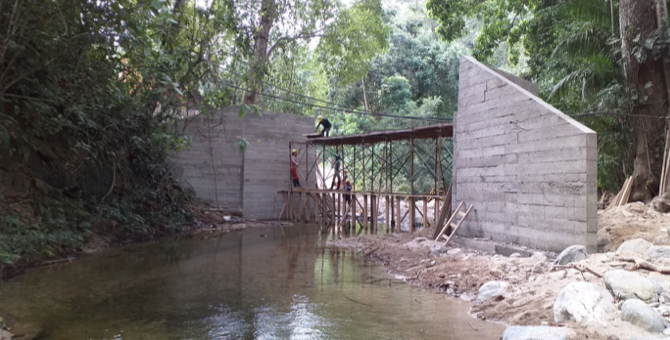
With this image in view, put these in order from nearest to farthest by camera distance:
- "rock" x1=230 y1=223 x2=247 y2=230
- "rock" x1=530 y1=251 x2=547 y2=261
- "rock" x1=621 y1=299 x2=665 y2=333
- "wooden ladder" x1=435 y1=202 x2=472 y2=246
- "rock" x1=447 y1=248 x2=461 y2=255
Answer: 1. "rock" x1=621 y1=299 x2=665 y2=333
2. "rock" x1=530 y1=251 x2=547 y2=261
3. "rock" x1=447 y1=248 x2=461 y2=255
4. "wooden ladder" x1=435 y1=202 x2=472 y2=246
5. "rock" x1=230 y1=223 x2=247 y2=230

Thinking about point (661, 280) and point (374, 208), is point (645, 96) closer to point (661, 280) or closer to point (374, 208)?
point (661, 280)

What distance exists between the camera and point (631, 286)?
520cm

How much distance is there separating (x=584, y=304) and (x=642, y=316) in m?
0.56

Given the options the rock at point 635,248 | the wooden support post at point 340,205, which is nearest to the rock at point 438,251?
the rock at point 635,248

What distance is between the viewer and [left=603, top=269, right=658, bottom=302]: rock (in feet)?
16.7

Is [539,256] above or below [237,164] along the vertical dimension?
below

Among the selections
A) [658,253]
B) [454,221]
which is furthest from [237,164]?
[658,253]

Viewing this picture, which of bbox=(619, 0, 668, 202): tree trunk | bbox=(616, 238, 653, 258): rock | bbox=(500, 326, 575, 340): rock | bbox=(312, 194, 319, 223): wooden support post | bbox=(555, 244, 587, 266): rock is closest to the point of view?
bbox=(500, 326, 575, 340): rock

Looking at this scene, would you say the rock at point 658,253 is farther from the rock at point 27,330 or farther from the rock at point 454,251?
the rock at point 27,330

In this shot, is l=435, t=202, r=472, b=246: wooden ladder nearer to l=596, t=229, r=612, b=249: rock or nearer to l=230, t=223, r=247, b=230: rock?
l=596, t=229, r=612, b=249: rock

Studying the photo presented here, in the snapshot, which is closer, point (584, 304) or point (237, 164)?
point (584, 304)

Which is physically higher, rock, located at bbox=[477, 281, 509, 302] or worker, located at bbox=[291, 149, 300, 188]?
worker, located at bbox=[291, 149, 300, 188]

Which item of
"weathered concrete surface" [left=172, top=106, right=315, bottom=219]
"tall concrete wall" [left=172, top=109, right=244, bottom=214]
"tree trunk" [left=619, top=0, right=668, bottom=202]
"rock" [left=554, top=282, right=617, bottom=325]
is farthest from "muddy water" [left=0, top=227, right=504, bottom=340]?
"weathered concrete surface" [left=172, top=106, right=315, bottom=219]

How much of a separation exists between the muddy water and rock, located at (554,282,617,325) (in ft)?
2.47
